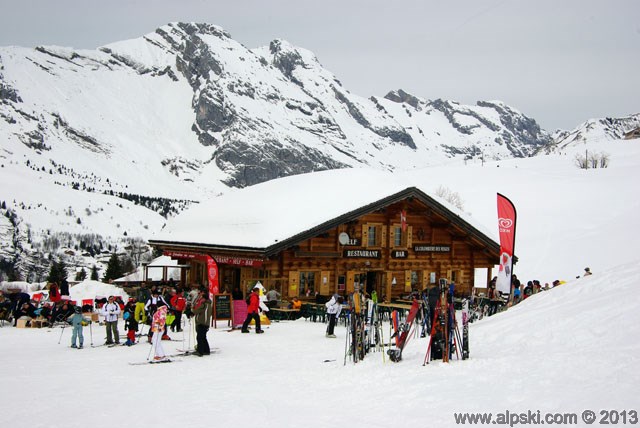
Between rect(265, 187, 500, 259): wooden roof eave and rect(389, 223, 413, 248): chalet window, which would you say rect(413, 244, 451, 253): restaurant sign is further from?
rect(265, 187, 500, 259): wooden roof eave

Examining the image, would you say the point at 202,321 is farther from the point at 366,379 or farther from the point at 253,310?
the point at 366,379

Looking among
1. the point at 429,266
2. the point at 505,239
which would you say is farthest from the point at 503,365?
the point at 429,266

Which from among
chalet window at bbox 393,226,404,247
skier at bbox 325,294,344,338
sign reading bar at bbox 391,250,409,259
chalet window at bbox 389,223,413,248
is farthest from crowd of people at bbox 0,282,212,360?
chalet window at bbox 393,226,404,247

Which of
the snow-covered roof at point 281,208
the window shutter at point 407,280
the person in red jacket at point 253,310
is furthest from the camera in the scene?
the window shutter at point 407,280

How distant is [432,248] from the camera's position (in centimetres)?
3016

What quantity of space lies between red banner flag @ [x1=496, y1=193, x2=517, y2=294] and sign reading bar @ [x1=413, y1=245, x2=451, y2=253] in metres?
9.28

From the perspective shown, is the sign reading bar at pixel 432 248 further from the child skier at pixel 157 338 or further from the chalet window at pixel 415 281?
the child skier at pixel 157 338

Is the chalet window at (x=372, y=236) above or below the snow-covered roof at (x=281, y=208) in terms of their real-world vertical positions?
below

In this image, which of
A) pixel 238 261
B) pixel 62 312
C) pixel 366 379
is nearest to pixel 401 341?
pixel 366 379

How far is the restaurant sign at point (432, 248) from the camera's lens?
97.8 feet

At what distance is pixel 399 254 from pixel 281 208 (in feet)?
19.2

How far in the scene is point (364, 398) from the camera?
1036cm

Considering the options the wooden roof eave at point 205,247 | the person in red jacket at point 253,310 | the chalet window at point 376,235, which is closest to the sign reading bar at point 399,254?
the chalet window at point 376,235

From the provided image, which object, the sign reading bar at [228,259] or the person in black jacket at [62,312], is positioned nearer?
the person in black jacket at [62,312]
